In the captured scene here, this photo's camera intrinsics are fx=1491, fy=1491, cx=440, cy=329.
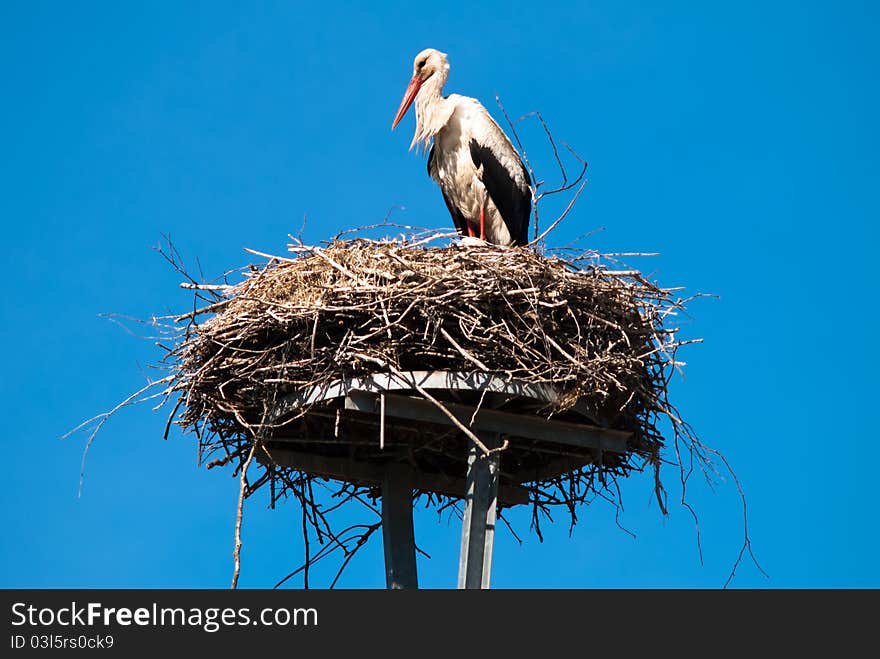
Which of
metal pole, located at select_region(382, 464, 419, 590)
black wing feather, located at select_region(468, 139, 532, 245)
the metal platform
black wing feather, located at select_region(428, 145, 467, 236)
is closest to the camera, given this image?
the metal platform

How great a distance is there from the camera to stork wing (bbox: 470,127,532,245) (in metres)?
10.6

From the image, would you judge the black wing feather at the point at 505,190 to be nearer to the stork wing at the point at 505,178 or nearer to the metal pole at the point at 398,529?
the stork wing at the point at 505,178

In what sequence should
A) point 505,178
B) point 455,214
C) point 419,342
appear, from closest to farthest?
point 419,342 → point 505,178 → point 455,214

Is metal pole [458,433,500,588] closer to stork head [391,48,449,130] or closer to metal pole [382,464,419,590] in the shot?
metal pole [382,464,419,590]

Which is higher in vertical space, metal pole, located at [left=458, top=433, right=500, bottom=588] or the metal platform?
the metal platform

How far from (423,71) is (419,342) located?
3.63 metres

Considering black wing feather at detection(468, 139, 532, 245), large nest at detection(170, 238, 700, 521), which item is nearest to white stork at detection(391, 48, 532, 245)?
black wing feather at detection(468, 139, 532, 245)

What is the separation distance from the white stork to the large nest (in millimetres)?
1993

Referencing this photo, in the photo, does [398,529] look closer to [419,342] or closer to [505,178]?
[419,342]

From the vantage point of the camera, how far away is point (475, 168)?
1062 centimetres

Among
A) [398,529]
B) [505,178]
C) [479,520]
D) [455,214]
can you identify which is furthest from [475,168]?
[479,520]

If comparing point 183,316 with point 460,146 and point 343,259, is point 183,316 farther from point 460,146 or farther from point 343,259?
point 460,146
